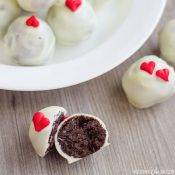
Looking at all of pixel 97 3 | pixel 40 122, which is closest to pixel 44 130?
pixel 40 122

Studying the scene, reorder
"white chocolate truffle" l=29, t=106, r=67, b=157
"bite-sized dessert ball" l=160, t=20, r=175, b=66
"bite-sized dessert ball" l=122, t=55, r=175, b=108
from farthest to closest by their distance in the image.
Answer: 1. "bite-sized dessert ball" l=160, t=20, r=175, b=66
2. "bite-sized dessert ball" l=122, t=55, r=175, b=108
3. "white chocolate truffle" l=29, t=106, r=67, b=157

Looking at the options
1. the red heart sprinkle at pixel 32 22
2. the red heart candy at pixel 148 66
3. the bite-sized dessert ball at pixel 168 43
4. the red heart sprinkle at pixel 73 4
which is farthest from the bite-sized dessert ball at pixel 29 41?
the bite-sized dessert ball at pixel 168 43

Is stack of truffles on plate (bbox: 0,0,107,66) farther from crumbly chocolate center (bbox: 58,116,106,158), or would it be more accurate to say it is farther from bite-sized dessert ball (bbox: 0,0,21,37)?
crumbly chocolate center (bbox: 58,116,106,158)

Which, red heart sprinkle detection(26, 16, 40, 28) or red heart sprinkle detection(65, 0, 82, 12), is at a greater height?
red heart sprinkle detection(65, 0, 82, 12)

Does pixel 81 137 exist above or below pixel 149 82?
below

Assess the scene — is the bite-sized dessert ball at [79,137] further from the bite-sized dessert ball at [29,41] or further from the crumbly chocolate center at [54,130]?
the bite-sized dessert ball at [29,41]

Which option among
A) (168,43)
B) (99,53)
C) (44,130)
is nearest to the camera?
(44,130)

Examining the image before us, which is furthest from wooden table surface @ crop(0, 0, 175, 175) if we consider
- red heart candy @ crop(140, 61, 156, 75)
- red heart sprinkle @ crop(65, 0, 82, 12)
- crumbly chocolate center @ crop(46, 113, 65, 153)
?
red heart sprinkle @ crop(65, 0, 82, 12)

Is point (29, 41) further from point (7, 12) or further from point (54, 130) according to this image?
point (54, 130)
